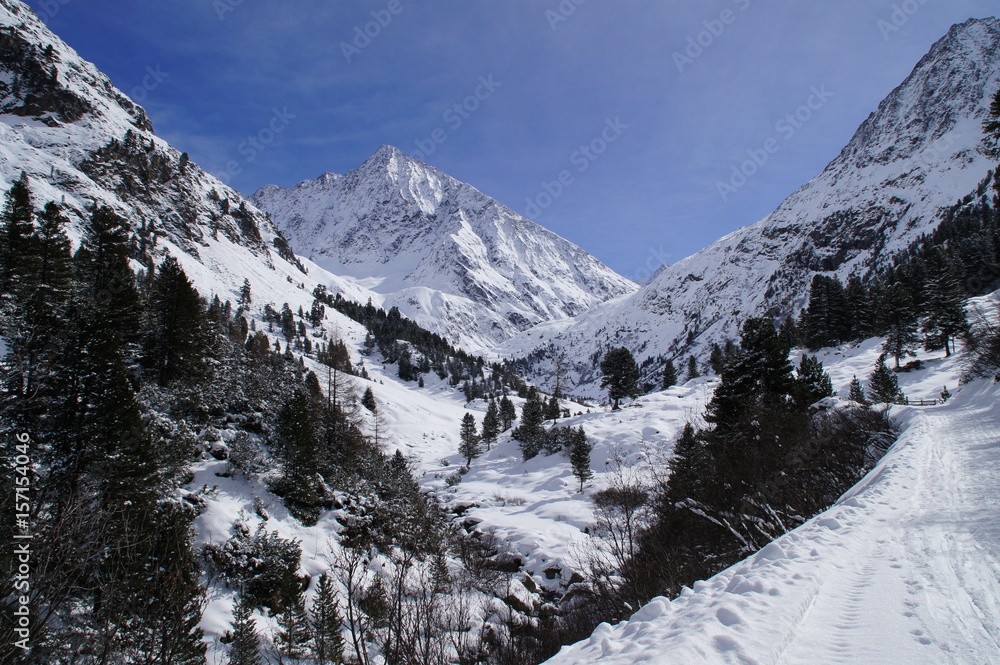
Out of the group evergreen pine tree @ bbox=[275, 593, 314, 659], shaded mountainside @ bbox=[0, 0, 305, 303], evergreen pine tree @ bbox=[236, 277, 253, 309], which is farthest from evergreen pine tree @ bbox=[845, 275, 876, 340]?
shaded mountainside @ bbox=[0, 0, 305, 303]

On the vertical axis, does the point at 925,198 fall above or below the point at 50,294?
above

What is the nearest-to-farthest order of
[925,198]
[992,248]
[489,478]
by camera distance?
[489,478] < [992,248] < [925,198]

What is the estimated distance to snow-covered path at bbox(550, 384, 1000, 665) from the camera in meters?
4.77

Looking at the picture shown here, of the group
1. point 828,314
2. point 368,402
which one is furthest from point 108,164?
point 828,314

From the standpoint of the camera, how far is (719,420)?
87.0 feet

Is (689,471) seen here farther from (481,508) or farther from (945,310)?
(945,310)

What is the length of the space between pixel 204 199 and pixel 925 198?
1067ft

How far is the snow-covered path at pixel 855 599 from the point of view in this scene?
A: 15.7ft

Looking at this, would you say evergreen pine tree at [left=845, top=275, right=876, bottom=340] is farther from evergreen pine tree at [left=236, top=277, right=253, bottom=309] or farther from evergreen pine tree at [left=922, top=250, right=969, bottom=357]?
evergreen pine tree at [left=236, top=277, right=253, bottom=309]

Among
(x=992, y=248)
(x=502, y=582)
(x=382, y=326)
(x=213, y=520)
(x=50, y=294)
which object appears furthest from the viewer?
(x=382, y=326)

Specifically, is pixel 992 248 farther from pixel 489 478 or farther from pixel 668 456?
pixel 489 478

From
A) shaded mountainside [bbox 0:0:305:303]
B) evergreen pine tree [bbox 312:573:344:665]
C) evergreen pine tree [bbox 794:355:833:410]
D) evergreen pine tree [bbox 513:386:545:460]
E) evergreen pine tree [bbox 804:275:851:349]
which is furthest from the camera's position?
shaded mountainside [bbox 0:0:305:303]

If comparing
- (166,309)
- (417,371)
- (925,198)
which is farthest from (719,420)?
(925,198)

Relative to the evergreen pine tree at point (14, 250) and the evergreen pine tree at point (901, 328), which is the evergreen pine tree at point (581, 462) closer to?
the evergreen pine tree at point (901, 328)
